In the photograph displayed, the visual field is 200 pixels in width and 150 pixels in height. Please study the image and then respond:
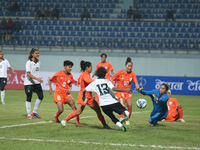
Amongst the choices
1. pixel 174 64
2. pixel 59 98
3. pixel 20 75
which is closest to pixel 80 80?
pixel 59 98

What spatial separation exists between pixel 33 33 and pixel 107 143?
24.1 m

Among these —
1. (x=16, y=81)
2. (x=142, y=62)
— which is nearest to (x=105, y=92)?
(x=16, y=81)

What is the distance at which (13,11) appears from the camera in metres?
31.7

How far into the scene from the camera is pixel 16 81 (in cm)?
2394

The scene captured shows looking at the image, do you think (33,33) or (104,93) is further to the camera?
(33,33)

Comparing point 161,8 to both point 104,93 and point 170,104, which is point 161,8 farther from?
point 104,93

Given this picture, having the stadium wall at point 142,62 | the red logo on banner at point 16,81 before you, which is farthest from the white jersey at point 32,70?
the stadium wall at point 142,62

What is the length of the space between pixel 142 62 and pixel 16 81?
1048 centimetres

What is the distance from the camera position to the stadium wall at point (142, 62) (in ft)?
81.5

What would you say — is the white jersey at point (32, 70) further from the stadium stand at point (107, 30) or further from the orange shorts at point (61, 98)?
the stadium stand at point (107, 30)

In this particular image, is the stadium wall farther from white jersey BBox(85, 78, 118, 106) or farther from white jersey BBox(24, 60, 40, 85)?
white jersey BBox(85, 78, 118, 106)

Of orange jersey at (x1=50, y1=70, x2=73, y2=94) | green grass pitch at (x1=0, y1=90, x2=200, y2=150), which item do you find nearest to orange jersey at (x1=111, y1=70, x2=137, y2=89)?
green grass pitch at (x1=0, y1=90, x2=200, y2=150)

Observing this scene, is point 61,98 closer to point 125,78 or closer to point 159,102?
point 125,78

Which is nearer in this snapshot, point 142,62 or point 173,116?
point 173,116
